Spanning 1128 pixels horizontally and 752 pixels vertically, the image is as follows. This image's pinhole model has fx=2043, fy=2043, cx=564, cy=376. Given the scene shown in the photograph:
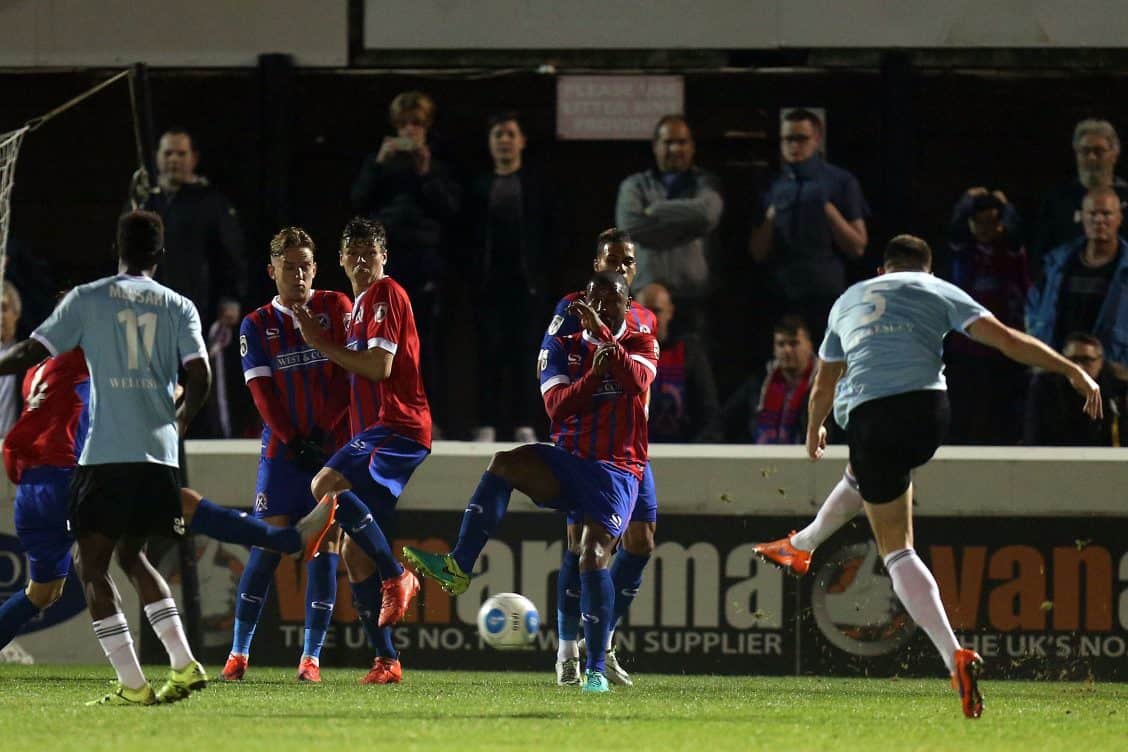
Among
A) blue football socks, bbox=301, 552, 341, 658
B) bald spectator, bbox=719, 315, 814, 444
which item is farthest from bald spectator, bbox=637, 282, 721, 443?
blue football socks, bbox=301, 552, 341, 658

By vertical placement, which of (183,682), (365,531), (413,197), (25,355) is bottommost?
(183,682)

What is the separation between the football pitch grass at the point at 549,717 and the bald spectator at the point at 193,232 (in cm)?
302

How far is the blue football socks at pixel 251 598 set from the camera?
30.7ft

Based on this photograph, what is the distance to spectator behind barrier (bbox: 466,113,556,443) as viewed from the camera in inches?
470

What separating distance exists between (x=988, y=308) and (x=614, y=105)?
107 inches

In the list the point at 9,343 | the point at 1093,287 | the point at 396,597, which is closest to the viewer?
the point at 396,597

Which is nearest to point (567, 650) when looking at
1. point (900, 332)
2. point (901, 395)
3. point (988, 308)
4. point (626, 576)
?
point (626, 576)

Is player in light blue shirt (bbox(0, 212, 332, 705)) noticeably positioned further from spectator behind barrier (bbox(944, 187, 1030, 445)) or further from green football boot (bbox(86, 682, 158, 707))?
spectator behind barrier (bbox(944, 187, 1030, 445))

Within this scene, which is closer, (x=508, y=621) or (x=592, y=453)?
(x=592, y=453)

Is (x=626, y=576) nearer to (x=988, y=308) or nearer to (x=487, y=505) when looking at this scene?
(x=487, y=505)

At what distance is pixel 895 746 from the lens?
666 centimetres

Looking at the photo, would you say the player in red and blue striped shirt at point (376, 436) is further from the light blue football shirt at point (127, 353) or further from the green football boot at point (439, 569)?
the light blue football shirt at point (127, 353)

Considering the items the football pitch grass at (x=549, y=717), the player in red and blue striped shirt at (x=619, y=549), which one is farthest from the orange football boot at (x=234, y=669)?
the player in red and blue striped shirt at (x=619, y=549)

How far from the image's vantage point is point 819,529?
27.8 feet
